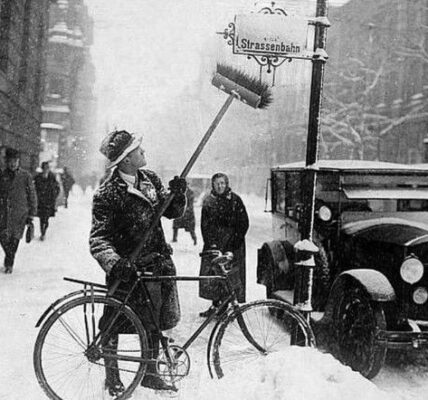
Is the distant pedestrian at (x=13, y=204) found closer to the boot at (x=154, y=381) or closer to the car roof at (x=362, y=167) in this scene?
the car roof at (x=362, y=167)

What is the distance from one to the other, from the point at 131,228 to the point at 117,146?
0.61 meters

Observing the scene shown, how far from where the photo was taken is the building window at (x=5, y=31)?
15461 mm

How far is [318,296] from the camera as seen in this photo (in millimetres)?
5926

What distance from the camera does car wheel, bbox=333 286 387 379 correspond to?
4.75 metres

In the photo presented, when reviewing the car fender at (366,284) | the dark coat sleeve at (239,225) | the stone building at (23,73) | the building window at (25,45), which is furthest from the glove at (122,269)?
the building window at (25,45)

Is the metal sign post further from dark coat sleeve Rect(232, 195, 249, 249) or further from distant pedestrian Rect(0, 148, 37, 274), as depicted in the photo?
distant pedestrian Rect(0, 148, 37, 274)

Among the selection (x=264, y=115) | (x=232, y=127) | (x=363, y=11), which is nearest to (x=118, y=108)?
(x=232, y=127)

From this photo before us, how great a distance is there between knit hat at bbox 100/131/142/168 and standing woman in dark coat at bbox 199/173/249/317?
120 inches

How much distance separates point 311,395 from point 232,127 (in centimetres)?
5206

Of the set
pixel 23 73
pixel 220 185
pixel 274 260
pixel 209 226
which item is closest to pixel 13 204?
pixel 209 226

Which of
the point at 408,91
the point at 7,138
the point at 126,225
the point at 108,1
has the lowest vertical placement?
the point at 126,225

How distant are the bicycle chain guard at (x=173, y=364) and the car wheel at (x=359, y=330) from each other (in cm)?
161

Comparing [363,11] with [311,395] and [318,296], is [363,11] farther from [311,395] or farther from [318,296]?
[311,395]

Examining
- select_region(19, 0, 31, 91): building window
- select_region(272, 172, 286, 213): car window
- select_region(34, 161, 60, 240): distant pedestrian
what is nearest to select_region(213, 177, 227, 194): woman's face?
select_region(272, 172, 286, 213): car window
